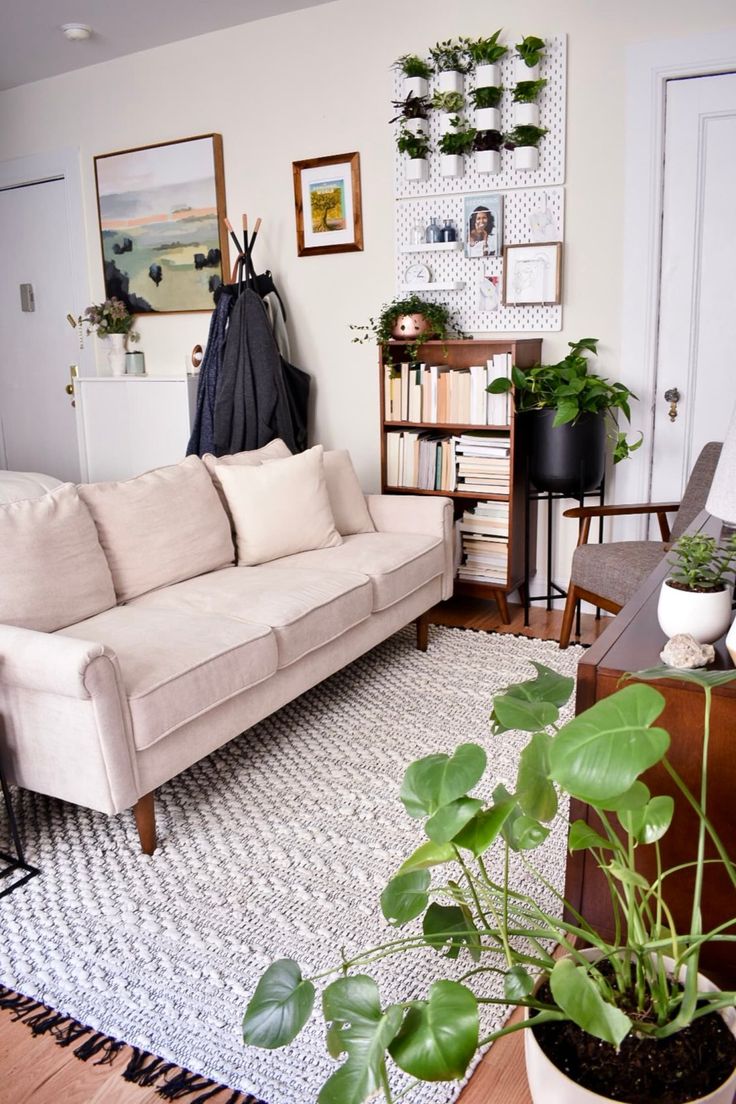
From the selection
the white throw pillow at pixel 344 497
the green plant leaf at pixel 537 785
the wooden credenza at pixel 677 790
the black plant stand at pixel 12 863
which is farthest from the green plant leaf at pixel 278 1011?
the white throw pillow at pixel 344 497

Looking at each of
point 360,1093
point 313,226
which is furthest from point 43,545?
point 313,226

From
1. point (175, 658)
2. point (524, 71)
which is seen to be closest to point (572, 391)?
point (524, 71)

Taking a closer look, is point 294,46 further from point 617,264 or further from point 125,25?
point 617,264

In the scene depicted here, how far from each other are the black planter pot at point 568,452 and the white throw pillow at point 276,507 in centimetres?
89

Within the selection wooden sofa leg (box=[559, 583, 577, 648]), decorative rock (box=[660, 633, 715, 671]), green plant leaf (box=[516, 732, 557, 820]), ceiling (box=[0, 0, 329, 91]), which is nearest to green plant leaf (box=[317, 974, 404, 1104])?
green plant leaf (box=[516, 732, 557, 820])

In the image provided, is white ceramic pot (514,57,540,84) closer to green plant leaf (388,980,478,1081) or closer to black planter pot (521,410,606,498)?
black planter pot (521,410,606,498)

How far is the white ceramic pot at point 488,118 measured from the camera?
357 cm

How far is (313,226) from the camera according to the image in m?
4.16

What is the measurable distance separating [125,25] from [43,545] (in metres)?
2.95

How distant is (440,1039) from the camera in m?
1.00

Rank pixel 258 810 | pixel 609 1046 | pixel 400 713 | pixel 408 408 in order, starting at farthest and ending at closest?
pixel 408 408 < pixel 400 713 < pixel 258 810 < pixel 609 1046

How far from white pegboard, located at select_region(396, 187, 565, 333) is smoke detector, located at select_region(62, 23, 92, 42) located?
5.58ft

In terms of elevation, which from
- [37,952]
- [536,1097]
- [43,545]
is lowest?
[37,952]

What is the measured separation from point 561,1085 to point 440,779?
388 millimetres
